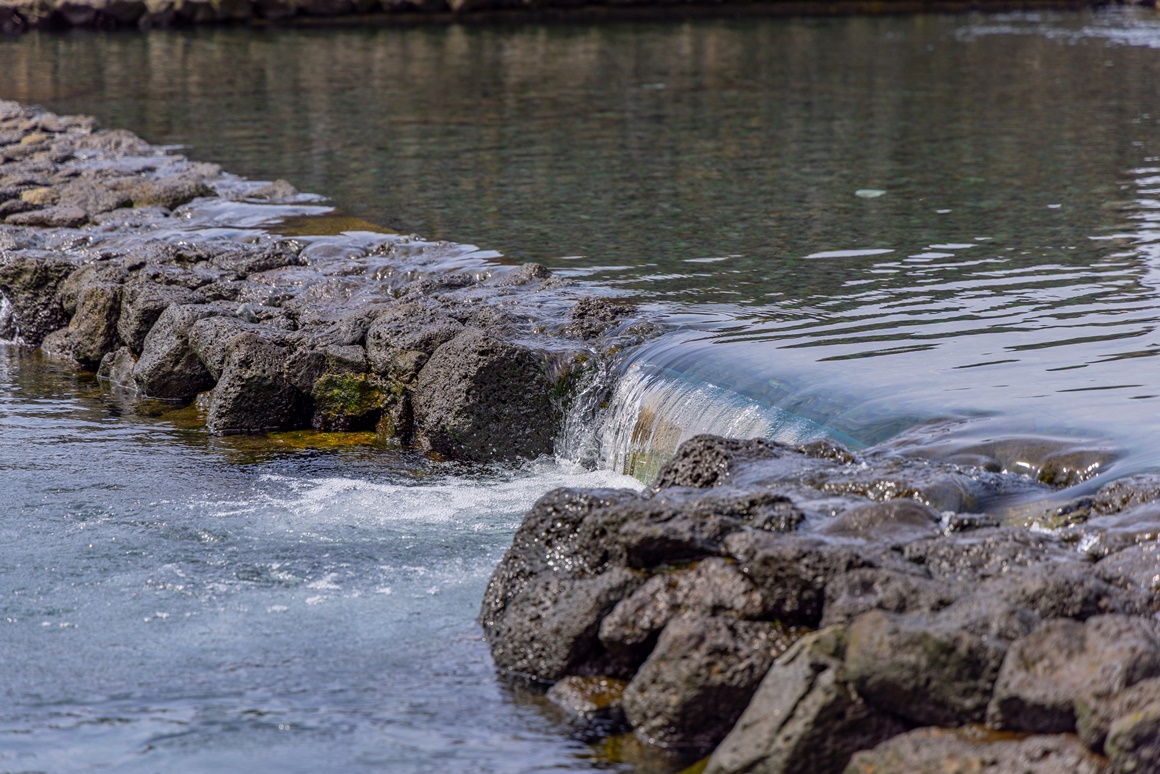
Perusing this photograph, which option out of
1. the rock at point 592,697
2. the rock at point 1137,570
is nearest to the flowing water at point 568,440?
the rock at point 592,697

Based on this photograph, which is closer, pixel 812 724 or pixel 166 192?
pixel 812 724

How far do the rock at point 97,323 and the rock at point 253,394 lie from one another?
197cm

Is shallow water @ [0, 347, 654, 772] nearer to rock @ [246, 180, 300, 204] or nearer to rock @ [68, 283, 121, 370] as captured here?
rock @ [68, 283, 121, 370]

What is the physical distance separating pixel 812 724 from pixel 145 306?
717cm

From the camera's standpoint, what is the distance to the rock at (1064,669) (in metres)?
3.89

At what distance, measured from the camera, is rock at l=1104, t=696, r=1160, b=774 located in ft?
12.1

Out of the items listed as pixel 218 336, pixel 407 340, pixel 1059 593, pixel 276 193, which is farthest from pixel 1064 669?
pixel 276 193

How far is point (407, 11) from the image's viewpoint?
123 ft

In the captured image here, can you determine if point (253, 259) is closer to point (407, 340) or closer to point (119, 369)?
point (119, 369)

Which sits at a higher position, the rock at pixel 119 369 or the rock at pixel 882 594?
the rock at pixel 882 594

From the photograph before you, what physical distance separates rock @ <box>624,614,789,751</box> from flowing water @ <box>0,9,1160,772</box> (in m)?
0.26

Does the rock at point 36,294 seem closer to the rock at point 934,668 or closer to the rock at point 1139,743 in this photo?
the rock at point 934,668

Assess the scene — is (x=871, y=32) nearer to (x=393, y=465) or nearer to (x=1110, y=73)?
(x=1110, y=73)

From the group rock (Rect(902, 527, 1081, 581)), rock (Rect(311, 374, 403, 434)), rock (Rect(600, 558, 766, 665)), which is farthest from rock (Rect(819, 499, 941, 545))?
rock (Rect(311, 374, 403, 434))
